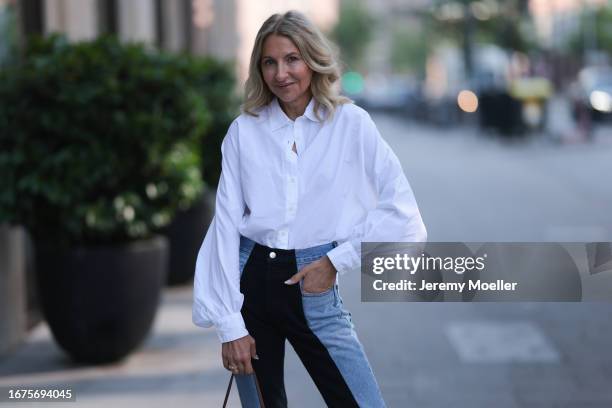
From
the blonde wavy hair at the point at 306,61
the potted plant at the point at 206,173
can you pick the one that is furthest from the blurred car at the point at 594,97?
the blonde wavy hair at the point at 306,61

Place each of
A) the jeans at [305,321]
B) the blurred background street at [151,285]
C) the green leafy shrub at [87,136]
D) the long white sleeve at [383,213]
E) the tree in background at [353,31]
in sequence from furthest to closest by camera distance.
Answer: the tree in background at [353,31] < the green leafy shrub at [87,136] < the blurred background street at [151,285] < the jeans at [305,321] < the long white sleeve at [383,213]

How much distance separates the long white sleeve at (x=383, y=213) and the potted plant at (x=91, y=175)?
3565 mm

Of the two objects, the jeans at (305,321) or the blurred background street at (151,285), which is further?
the blurred background street at (151,285)

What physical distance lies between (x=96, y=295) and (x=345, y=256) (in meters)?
3.64

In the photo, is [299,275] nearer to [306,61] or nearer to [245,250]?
[245,250]

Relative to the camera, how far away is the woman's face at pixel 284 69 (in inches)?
112

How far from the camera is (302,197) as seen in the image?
2838 millimetres

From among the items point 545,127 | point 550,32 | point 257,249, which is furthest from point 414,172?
point 550,32

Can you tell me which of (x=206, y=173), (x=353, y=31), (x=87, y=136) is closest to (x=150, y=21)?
(x=206, y=173)

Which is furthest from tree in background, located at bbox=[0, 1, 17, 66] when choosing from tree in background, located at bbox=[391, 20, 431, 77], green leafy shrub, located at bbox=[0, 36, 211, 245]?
tree in background, located at bbox=[391, 20, 431, 77]

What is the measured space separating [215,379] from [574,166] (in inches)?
594

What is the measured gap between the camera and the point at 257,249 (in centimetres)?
293

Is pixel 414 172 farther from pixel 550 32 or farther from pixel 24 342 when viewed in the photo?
pixel 550 32

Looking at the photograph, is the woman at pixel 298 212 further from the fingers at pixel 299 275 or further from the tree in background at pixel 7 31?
the tree in background at pixel 7 31
